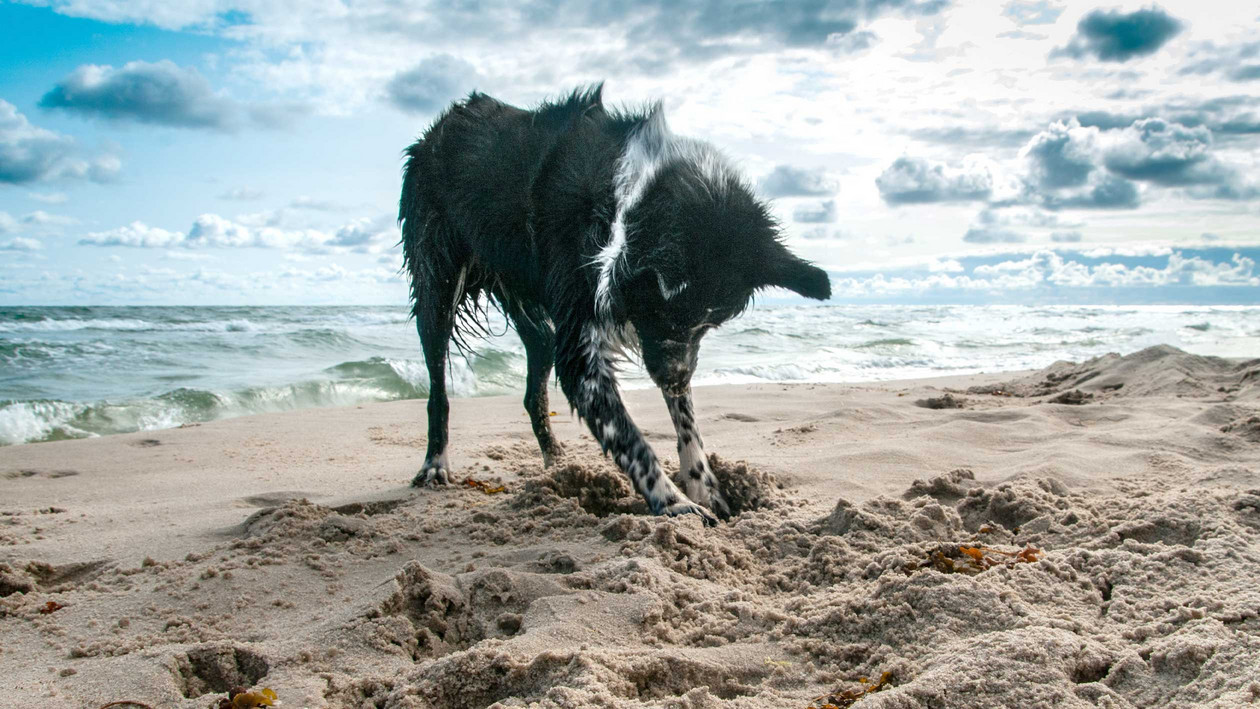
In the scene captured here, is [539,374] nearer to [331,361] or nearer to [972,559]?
[972,559]

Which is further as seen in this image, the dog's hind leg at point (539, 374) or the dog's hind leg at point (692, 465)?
the dog's hind leg at point (539, 374)

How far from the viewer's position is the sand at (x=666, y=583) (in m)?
2.04

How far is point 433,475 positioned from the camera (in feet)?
15.7

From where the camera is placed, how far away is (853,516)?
10.6 ft

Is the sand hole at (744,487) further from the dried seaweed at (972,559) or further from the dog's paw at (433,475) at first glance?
the dog's paw at (433,475)

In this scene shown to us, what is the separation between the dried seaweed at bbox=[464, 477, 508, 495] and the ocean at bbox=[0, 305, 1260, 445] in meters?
1.02

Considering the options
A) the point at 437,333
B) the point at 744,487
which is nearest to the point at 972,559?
the point at 744,487

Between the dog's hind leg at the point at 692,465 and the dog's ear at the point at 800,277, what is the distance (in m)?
0.79

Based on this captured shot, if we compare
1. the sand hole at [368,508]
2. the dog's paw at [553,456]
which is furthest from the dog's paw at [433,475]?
the dog's paw at [553,456]

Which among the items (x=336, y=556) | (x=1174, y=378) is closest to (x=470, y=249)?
(x=336, y=556)

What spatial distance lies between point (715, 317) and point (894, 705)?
2.21 m

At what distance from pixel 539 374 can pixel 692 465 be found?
1614 mm

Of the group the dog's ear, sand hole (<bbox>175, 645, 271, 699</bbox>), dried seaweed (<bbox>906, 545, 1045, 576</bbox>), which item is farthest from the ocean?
sand hole (<bbox>175, 645, 271, 699</bbox>)

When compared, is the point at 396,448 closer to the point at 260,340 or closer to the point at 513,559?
the point at 513,559
